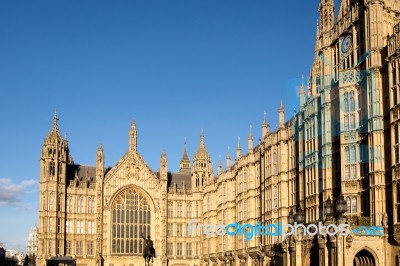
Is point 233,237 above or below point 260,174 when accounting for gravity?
below

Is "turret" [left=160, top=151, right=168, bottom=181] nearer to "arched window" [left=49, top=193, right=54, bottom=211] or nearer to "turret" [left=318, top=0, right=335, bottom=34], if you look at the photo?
"arched window" [left=49, top=193, right=54, bottom=211]

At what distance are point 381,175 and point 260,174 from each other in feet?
109

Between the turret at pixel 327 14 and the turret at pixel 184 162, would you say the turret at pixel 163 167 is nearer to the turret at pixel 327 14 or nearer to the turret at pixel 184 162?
the turret at pixel 184 162

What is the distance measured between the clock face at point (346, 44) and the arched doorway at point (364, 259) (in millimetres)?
21300

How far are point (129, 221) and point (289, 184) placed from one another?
42206 mm

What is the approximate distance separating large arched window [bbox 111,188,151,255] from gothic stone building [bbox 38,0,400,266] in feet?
0.59

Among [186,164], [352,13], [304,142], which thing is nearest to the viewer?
[352,13]

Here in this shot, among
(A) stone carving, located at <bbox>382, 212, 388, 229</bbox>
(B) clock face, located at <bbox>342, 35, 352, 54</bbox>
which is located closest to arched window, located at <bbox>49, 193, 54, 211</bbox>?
(B) clock face, located at <bbox>342, 35, 352, 54</bbox>

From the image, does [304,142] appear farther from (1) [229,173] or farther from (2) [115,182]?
(2) [115,182]

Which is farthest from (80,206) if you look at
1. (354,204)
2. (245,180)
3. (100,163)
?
(354,204)

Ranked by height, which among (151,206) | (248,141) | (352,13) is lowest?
(151,206)

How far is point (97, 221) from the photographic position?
10606 centimetres

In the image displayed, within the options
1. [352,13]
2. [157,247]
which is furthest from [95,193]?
[352,13]

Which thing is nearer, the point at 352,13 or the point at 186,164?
the point at 352,13
